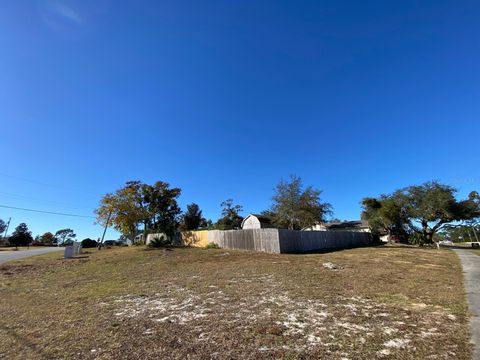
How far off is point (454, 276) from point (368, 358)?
8.95m

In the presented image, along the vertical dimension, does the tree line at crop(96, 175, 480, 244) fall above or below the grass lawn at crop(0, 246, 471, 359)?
above

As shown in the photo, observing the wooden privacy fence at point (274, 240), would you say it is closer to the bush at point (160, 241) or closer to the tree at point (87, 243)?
the bush at point (160, 241)

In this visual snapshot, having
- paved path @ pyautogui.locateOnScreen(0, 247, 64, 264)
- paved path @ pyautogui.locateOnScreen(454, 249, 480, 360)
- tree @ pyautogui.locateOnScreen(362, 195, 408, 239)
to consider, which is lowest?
paved path @ pyautogui.locateOnScreen(454, 249, 480, 360)

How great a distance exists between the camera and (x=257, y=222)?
4344 centimetres

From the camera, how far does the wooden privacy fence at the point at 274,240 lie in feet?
63.6

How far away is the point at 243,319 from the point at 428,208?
3563 cm

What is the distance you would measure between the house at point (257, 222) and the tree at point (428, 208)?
54.7 feet

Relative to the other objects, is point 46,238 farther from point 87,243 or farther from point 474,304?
point 474,304

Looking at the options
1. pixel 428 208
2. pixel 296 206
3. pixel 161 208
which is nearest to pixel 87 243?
Result: pixel 161 208

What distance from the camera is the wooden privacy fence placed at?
19391 mm

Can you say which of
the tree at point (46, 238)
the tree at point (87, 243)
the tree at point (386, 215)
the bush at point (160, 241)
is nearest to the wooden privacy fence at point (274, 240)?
the bush at point (160, 241)

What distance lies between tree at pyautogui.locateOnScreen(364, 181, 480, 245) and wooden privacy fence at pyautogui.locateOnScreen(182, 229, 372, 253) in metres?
10.2

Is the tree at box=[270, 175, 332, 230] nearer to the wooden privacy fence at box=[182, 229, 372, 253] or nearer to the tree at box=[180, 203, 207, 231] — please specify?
the wooden privacy fence at box=[182, 229, 372, 253]

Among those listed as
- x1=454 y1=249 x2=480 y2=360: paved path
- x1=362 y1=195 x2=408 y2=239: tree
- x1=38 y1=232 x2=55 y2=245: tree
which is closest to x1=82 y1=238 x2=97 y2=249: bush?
x1=38 y1=232 x2=55 y2=245: tree
